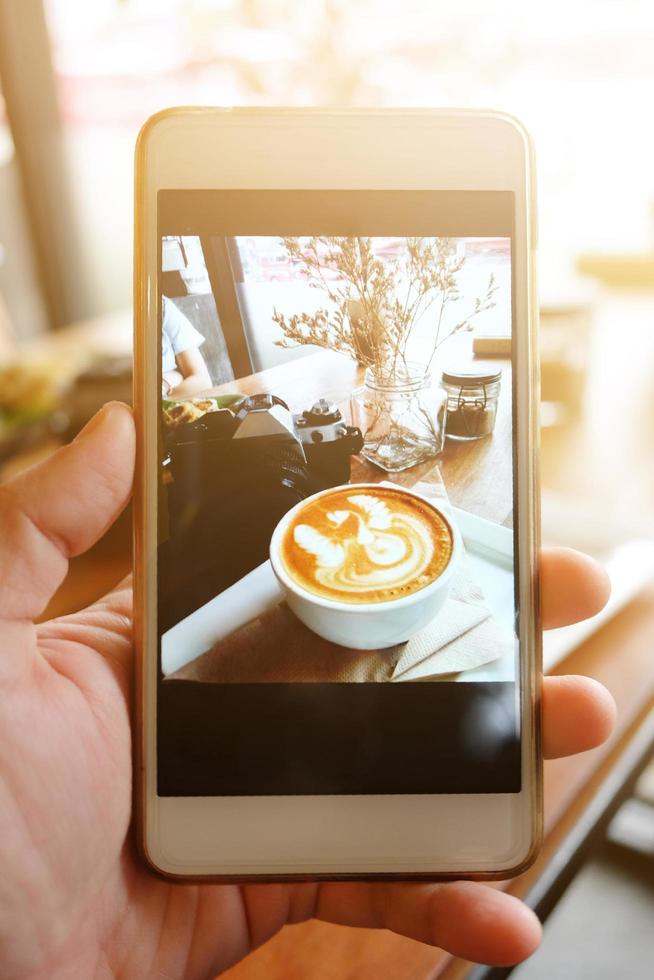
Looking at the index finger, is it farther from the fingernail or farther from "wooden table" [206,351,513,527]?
the fingernail

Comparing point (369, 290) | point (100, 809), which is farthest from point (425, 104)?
point (100, 809)

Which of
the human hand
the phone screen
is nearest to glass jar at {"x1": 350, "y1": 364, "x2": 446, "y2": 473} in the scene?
the phone screen

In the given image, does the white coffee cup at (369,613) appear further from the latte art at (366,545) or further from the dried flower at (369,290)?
the dried flower at (369,290)

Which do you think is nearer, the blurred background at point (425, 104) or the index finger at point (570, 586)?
the index finger at point (570, 586)

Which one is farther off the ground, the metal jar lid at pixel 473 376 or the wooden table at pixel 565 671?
the metal jar lid at pixel 473 376

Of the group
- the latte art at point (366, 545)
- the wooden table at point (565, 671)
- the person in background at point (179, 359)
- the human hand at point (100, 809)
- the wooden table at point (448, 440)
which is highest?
the person in background at point (179, 359)

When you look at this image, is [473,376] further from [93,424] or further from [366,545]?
[93,424]

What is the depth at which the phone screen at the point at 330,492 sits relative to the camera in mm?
416

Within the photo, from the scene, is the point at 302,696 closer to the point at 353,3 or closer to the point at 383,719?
the point at 383,719

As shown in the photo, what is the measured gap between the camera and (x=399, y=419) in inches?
17.1

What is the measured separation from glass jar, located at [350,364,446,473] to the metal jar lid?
1 centimetres

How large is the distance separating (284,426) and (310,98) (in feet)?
3.75

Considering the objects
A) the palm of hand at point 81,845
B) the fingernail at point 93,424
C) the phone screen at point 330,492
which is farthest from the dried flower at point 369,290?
the palm of hand at point 81,845

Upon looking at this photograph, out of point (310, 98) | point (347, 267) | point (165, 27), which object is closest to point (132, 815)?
point (347, 267)
